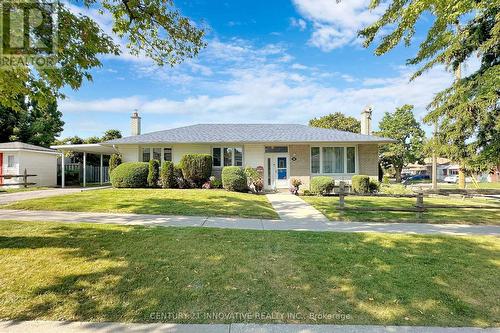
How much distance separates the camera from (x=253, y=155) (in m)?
17.6

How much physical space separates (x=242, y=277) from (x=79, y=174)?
23.5 meters

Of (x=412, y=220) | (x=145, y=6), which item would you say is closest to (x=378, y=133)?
(x=412, y=220)

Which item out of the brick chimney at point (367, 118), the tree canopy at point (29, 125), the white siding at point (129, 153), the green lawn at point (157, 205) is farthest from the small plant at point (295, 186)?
the tree canopy at point (29, 125)

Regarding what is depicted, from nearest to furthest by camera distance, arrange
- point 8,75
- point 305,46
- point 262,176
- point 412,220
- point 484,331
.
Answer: point 484,331 < point 8,75 < point 412,220 < point 305,46 < point 262,176

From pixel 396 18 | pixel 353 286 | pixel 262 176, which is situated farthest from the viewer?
pixel 262 176

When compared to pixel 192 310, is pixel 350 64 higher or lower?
higher

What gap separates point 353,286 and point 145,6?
7528 mm

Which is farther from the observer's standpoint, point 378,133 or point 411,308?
point 378,133

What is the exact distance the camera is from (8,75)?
460 centimetres

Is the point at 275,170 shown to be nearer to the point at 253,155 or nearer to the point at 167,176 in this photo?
the point at 253,155

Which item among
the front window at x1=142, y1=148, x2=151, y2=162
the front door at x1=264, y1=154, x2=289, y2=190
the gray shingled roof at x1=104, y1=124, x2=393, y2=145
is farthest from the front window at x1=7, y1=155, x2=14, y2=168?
the front door at x1=264, y1=154, x2=289, y2=190

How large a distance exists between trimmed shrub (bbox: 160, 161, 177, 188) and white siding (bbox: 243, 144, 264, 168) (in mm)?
4715

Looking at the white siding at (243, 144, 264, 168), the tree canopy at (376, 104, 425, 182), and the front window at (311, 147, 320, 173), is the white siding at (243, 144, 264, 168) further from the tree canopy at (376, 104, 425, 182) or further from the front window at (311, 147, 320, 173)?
the tree canopy at (376, 104, 425, 182)

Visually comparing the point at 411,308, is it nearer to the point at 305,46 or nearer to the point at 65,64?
the point at 65,64
